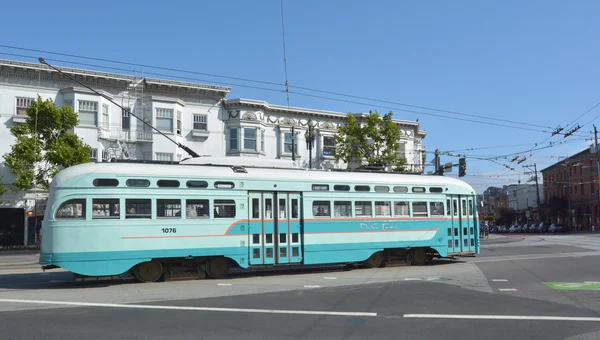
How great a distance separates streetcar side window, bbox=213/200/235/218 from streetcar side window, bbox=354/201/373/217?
427 centimetres

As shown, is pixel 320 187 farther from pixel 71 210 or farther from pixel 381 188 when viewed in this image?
pixel 71 210

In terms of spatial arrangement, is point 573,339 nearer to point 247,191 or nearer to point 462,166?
point 247,191

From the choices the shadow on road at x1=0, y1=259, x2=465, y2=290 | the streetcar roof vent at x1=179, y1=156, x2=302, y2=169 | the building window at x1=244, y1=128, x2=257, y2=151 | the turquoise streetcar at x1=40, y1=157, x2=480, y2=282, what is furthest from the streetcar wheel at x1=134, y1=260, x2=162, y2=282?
the building window at x1=244, y1=128, x2=257, y2=151

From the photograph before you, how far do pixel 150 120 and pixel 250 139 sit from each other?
7.09 metres

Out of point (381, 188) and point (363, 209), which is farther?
point (381, 188)

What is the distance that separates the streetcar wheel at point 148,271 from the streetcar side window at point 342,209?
5671 millimetres

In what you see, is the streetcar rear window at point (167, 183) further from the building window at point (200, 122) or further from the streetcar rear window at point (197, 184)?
the building window at point (200, 122)

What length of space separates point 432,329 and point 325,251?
8461mm

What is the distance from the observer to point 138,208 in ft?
47.8

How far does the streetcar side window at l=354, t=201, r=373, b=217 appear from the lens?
1778 cm

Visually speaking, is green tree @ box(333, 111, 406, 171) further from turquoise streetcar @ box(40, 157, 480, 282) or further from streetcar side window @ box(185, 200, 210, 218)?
streetcar side window @ box(185, 200, 210, 218)

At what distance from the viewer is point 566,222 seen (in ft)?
263

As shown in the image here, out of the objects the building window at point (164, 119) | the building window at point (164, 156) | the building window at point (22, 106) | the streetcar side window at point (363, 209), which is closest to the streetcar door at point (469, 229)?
the streetcar side window at point (363, 209)

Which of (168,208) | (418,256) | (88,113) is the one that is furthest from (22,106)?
(418,256)
